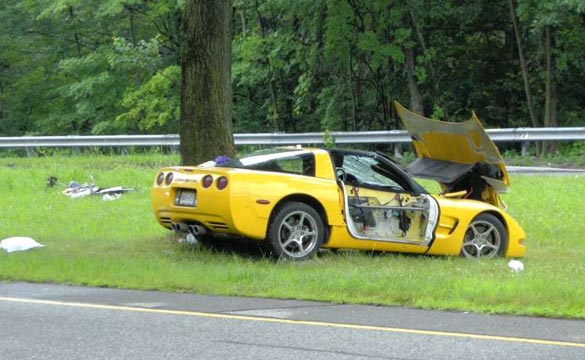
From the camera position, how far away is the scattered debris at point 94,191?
16.3 metres

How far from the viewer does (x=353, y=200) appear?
400 inches

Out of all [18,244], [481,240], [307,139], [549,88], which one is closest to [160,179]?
[18,244]

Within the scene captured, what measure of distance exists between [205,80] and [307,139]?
13272 millimetres

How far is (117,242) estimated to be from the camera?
37.7ft

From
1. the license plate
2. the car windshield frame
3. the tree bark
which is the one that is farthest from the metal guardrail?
the license plate

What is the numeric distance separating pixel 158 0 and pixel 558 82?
16717 mm

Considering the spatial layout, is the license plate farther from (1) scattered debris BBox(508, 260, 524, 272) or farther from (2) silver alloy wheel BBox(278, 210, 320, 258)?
(1) scattered debris BBox(508, 260, 524, 272)

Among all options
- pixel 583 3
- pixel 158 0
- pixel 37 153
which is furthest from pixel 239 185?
pixel 158 0

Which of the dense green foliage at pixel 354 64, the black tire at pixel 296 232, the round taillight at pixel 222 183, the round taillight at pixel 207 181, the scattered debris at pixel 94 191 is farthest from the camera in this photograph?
the dense green foliage at pixel 354 64

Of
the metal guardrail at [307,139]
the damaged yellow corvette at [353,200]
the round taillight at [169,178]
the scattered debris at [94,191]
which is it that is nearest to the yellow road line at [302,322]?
the damaged yellow corvette at [353,200]

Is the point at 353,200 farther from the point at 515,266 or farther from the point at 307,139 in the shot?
the point at 307,139

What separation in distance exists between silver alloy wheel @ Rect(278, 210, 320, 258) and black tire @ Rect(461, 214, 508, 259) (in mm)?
2191

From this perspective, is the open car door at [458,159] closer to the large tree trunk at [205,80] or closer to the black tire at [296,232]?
the black tire at [296,232]

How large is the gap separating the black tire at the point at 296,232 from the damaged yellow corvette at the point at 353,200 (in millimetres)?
12
